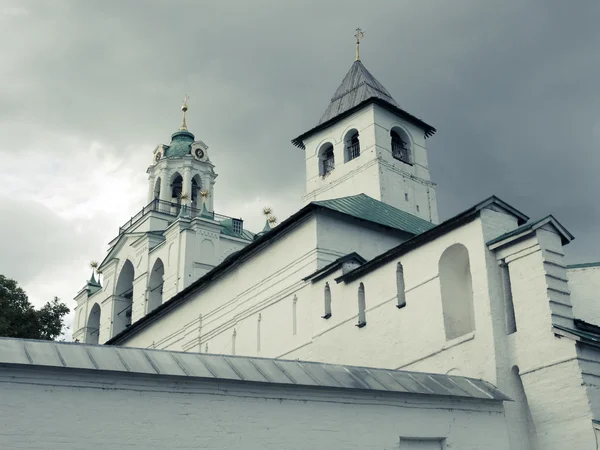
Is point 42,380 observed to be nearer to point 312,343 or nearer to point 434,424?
point 434,424

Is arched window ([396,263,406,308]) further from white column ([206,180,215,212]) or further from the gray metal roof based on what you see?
white column ([206,180,215,212])

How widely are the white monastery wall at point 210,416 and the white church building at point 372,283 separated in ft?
1.58

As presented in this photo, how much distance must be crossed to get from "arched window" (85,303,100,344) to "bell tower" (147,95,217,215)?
23.3 feet

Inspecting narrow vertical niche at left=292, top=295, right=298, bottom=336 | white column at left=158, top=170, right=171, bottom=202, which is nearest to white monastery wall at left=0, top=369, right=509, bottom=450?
narrow vertical niche at left=292, top=295, right=298, bottom=336

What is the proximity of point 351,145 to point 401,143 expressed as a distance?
7.37 feet

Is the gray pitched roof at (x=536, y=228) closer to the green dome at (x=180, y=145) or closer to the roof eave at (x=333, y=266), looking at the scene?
the roof eave at (x=333, y=266)

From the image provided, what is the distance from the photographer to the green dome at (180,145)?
142ft

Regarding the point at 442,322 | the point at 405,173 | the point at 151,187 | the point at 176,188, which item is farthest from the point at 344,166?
the point at 442,322

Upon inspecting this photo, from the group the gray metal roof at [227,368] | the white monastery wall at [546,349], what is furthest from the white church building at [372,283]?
the gray metal roof at [227,368]

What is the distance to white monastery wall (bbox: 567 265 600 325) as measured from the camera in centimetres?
1886

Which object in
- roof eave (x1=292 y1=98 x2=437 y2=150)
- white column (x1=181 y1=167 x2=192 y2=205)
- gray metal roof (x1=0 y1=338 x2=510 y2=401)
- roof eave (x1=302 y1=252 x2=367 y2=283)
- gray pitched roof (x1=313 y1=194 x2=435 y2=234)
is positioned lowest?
gray metal roof (x1=0 y1=338 x2=510 y2=401)

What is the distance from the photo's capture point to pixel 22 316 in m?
31.6

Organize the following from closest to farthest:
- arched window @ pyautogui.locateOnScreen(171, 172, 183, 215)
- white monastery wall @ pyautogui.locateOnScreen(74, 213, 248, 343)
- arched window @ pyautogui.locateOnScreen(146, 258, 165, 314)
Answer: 1. white monastery wall @ pyautogui.locateOnScreen(74, 213, 248, 343)
2. arched window @ pyautogui.locateOnScreen(146, 258, 165, 314)
3. arched window @ pyautogui.locateOnScreen(171, 172, 183, 215)

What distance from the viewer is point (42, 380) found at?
9.53m
